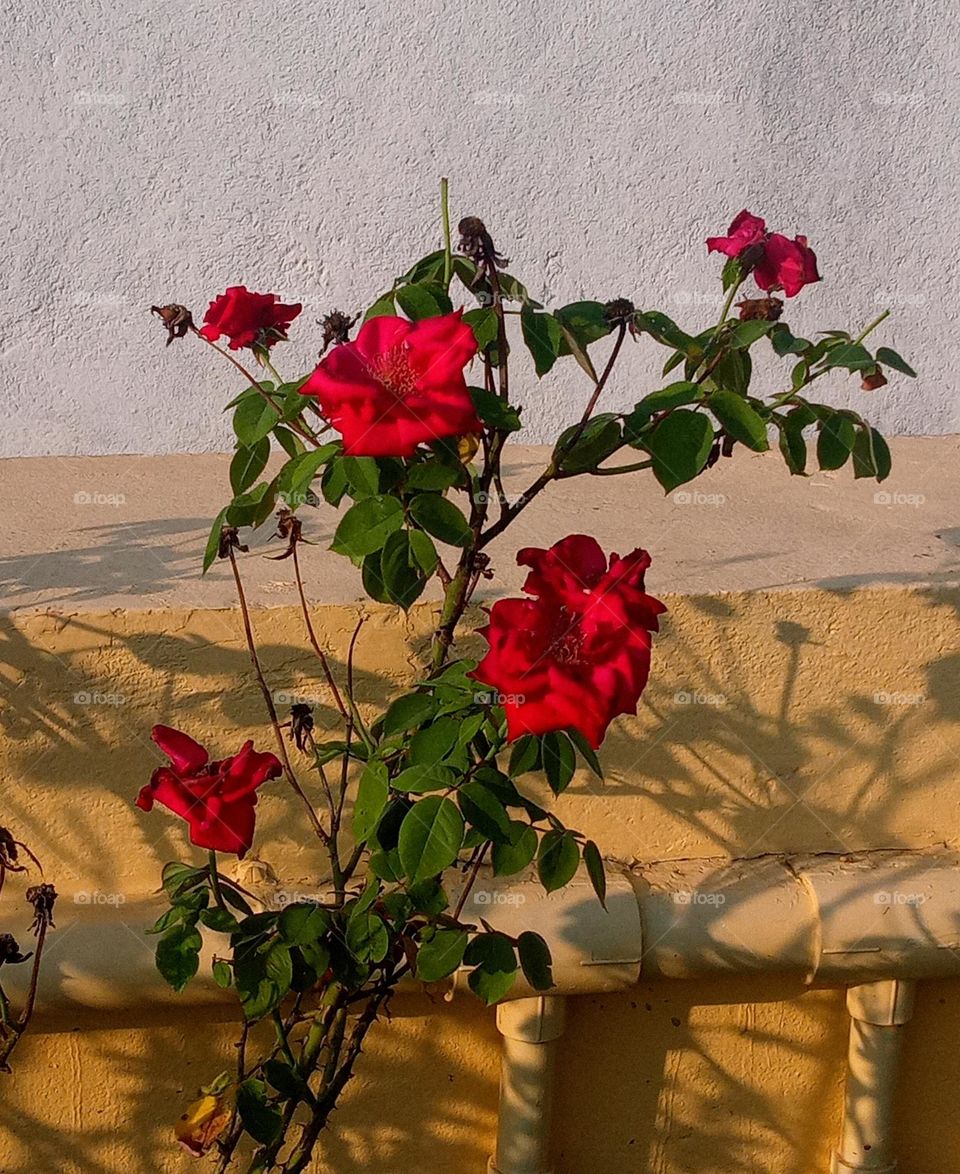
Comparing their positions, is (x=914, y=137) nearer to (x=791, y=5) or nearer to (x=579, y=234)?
(x=791, y=5)

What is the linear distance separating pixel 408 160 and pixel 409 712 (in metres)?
1.61

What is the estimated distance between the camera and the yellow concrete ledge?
1900mm

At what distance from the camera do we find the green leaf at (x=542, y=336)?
1466mm

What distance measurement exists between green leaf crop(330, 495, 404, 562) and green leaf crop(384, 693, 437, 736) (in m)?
0.18

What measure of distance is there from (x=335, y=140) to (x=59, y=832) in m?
1.47

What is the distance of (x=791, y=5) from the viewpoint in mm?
2848

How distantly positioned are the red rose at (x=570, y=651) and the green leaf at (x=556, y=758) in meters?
0.14
